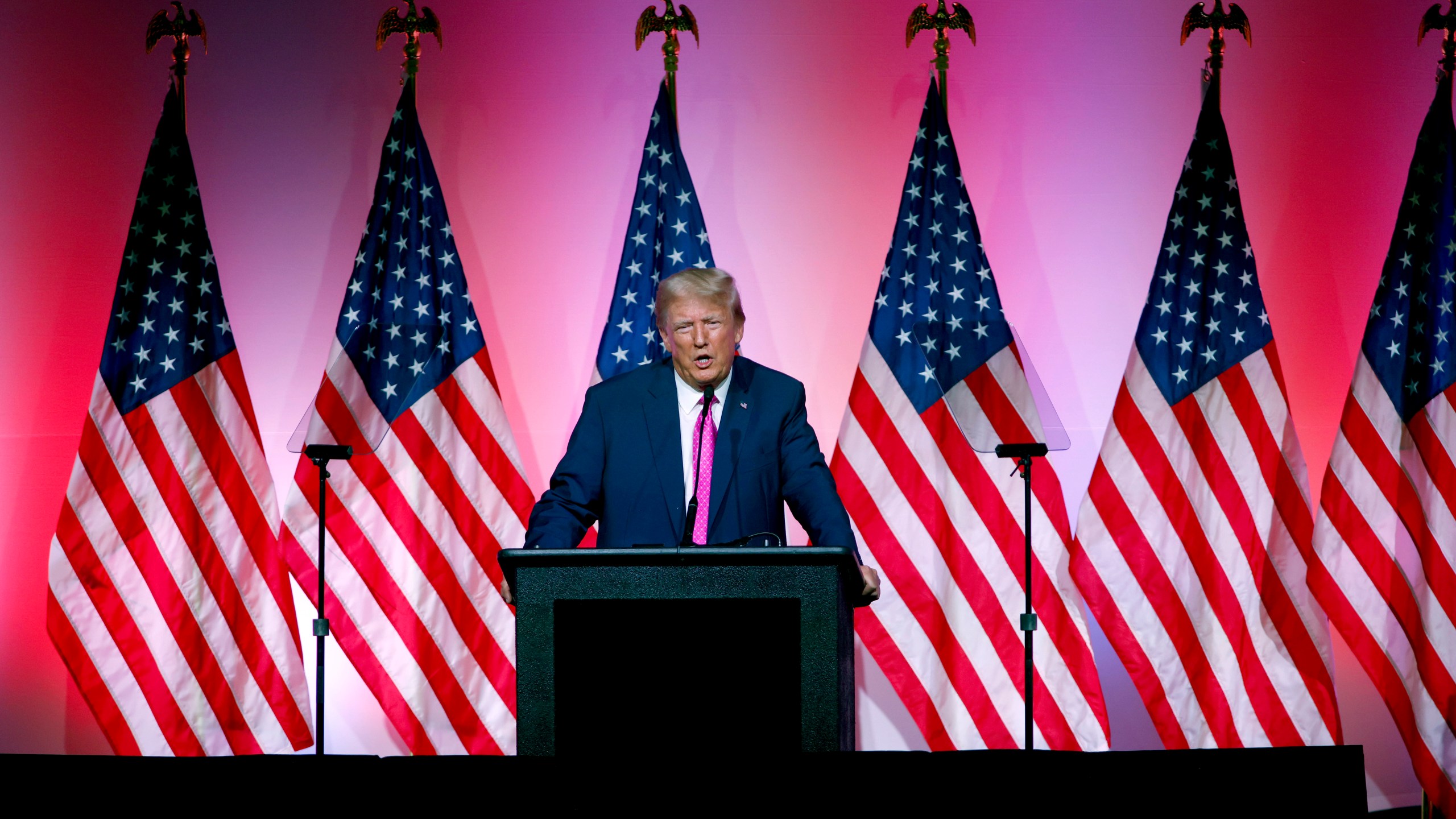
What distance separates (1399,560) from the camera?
411cm

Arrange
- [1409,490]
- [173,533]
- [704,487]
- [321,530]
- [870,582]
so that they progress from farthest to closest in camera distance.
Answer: [173,533], [1409,490], [321,530], [704,487], [870,582]

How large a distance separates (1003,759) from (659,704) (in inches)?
27.6

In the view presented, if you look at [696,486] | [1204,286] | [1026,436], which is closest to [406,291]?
[1026,436]

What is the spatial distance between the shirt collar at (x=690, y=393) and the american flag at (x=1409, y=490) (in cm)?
226

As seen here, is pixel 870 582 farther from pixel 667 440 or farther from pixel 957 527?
pixel 957 527

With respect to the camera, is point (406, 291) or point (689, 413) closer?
point (689, 413)

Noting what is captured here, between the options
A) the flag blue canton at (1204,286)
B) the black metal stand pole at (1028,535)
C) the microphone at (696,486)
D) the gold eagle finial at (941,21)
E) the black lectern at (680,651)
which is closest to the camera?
the black lectern at (680,651)

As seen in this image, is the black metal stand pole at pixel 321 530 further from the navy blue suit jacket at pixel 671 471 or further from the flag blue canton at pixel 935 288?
the flag blue canton at pixel 935 288

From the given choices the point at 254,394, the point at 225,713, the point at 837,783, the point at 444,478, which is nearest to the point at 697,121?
the point at 444,478

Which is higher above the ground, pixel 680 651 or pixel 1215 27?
pixel 1215 27

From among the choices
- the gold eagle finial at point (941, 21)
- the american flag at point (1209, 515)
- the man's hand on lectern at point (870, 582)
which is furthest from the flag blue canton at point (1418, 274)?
the man's hand on lectern at point (870, 582)

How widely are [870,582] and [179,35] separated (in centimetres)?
331

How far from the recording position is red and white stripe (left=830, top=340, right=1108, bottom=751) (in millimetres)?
4070

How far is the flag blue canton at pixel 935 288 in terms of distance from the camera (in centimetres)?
419
